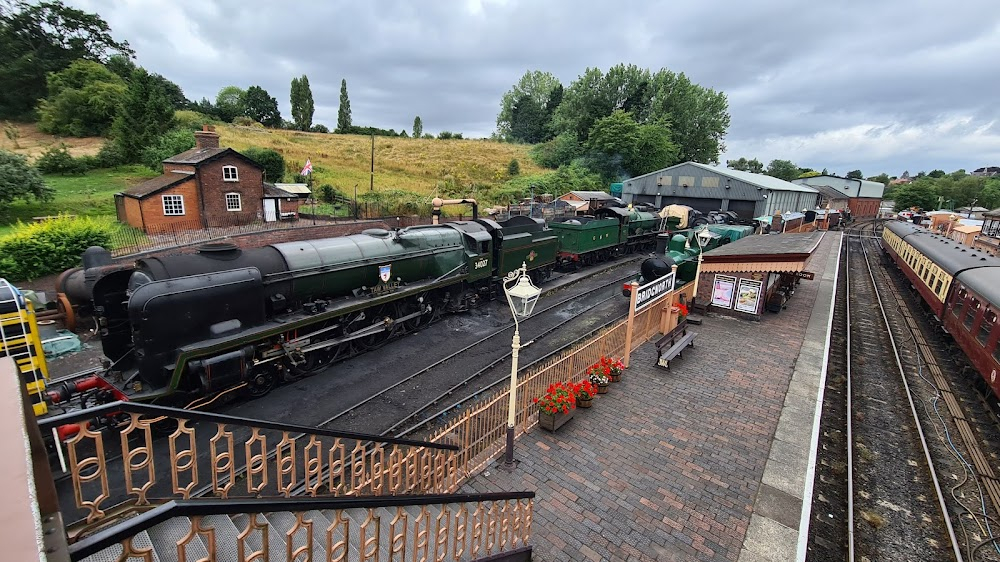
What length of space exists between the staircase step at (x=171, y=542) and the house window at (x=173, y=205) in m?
23.8

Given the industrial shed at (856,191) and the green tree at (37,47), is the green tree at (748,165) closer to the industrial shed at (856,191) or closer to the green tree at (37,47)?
the industrial shed at (856,191)

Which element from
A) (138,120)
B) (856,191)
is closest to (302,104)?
(138,120)

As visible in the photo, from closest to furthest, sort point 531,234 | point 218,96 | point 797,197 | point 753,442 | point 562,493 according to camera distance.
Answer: point 562,493
point 753,442
point 531,234
point 797,197
point 218,96

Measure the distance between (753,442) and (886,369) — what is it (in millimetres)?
7814

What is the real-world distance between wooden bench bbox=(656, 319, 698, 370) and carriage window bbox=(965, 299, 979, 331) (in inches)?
291

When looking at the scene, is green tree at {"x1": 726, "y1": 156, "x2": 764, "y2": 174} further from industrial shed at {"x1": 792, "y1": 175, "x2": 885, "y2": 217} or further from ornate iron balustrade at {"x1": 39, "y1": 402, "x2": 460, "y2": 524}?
ornate iron balustrade at {"x1": 39, "y1": 402, "x2": 460, "y2": 524}

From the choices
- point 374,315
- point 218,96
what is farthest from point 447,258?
point 218,96

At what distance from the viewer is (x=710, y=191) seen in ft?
129

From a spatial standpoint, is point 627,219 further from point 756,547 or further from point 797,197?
point 797,197

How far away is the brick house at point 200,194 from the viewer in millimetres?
21344

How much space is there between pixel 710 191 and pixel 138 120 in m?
46.5

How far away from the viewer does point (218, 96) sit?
84688mm

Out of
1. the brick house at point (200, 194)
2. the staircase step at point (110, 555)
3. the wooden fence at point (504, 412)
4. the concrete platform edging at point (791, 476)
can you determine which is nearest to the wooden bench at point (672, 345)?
the wooden fence at point (504, 412)

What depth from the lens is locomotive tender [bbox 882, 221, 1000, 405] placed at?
35.5ft
